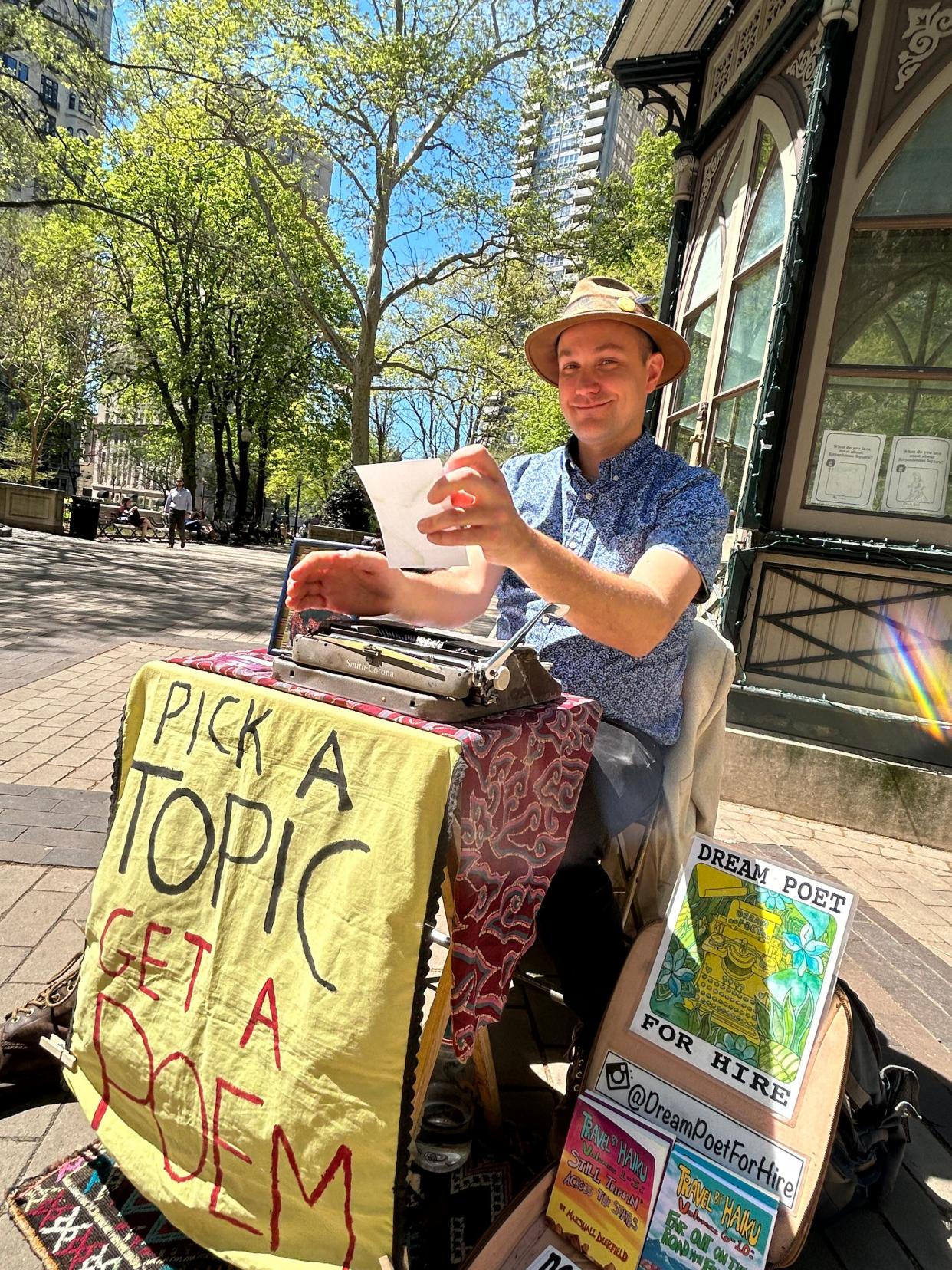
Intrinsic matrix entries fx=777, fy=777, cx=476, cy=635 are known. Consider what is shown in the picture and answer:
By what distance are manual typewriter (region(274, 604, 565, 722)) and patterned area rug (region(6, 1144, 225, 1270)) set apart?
108 centimetres

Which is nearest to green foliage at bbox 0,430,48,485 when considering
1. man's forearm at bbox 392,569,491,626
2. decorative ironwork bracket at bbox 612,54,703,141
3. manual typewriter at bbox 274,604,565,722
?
decorative ironwork bracket at bbox 612,54,703,141

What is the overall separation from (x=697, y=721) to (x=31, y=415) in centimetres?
3143

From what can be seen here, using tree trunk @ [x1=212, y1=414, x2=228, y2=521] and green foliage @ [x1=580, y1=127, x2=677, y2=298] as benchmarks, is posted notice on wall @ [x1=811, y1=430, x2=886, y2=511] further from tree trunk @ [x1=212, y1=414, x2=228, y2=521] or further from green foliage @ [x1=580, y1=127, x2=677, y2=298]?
tree trunk @ [x1=212, y1=414, x2=228, y2=521]

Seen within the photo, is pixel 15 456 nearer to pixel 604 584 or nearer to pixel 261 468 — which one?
pixel 261 468

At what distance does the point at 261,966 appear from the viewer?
132cm

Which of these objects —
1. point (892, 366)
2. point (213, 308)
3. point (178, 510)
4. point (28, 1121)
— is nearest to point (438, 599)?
point (28, 1121)

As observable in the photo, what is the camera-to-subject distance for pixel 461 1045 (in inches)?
53.9

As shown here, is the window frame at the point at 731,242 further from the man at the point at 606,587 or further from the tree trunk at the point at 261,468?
the tree trunk at the point at 261,468

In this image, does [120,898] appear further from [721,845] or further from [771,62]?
[771,62]

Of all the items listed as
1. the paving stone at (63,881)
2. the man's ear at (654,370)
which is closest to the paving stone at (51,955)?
the paving stone at (63,881)

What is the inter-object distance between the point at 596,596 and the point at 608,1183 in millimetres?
1047

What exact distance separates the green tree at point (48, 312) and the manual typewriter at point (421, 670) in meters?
23.4

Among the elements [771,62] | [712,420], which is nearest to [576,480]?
[712,420]

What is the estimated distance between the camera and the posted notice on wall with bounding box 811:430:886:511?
15.5 ft
